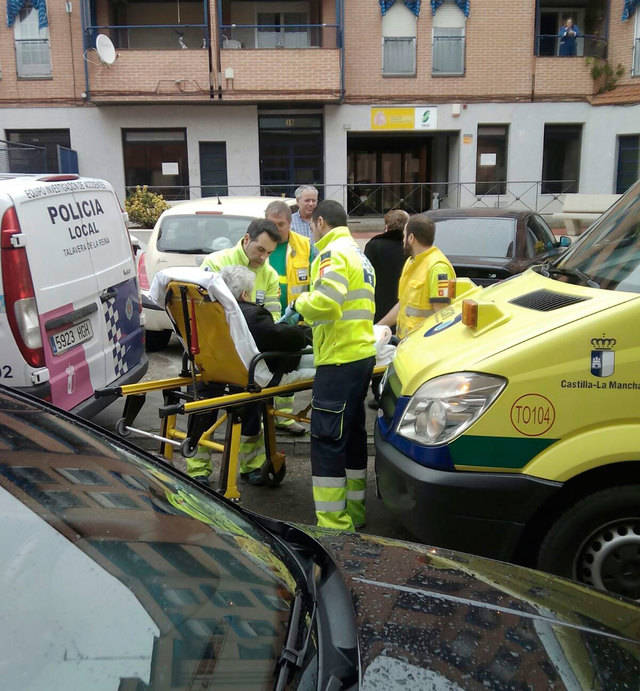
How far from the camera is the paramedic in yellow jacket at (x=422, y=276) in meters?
5.09

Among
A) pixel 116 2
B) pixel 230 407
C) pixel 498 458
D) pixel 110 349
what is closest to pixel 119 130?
pixel 116 2

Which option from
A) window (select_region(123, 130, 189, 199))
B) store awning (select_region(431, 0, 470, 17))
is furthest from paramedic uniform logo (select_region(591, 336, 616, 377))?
store awning (select_region(431, 0, 470, 17))

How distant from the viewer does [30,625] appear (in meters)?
1.37

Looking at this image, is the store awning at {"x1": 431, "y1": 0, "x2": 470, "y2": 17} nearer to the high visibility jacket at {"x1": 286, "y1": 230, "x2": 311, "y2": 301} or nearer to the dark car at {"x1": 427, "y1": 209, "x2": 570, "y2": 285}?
the dark car at {"x1": 427, "y1": 209, "x2": 570, "y2": 285}

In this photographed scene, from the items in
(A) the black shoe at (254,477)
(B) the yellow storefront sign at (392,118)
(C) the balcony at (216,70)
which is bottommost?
(A) the black shoe at (254,477)

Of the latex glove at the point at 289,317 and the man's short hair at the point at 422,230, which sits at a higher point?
the man's short hair at the point at 422,230

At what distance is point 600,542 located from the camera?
2.99 metres

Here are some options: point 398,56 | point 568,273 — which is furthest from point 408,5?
point 568,273

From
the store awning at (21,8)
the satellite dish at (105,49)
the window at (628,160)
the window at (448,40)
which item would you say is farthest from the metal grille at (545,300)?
the store awning at (21,8)

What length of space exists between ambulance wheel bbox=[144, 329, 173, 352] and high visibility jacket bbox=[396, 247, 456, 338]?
12.7 feet

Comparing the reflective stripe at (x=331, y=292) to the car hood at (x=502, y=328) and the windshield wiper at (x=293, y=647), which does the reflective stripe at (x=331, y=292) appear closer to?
the car hood at (x=502, y=328)

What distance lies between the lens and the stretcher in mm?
3967

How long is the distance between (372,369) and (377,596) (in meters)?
2.42

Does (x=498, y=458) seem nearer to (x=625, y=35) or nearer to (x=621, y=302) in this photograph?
(x=621, y=302)
